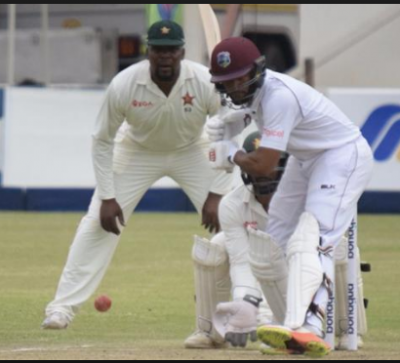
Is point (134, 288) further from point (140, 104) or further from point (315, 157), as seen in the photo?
point (315, 157)

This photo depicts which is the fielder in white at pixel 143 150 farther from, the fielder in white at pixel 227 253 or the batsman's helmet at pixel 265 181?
the batsman's helmet at pixel 265 181

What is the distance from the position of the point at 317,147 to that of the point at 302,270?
0.78 metres

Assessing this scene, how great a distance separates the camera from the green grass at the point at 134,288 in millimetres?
9398

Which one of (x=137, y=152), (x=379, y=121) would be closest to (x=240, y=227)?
(x=137, y=152)

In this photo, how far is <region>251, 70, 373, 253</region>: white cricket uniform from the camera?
842 cm

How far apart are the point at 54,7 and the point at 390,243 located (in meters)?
11.6

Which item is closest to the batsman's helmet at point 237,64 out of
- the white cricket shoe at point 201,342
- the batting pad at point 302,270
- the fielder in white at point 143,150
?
the batting pad at point 302,270

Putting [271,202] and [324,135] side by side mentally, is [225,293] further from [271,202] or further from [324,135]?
[324,135]

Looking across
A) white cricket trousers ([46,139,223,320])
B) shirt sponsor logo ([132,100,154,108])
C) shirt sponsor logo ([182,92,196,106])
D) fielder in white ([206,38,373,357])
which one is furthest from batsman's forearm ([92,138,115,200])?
fielder in white ([206,38,373,357])

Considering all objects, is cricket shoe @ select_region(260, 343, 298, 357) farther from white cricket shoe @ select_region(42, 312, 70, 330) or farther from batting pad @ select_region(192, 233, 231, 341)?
white cricket shoe @ select_region(42, 312, 70, 330)

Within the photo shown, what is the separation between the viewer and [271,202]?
29.6ft

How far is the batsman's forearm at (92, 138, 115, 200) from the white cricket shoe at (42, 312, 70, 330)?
852 millimetres

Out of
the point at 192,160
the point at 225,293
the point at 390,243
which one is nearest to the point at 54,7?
the point at 390,243

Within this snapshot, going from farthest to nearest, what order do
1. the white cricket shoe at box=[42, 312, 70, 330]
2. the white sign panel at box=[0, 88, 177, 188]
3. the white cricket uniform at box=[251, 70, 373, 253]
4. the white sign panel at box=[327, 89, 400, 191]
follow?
1. the white sign panel at box=[0, 88, 177, 188]
2. the white sign panel at box=[327, 89, 400, 191]
3. the white cricket shoe at box=[42, 312, 70, 330]
4. the white cricket uniform at box=[251, 70, 373, 253]
